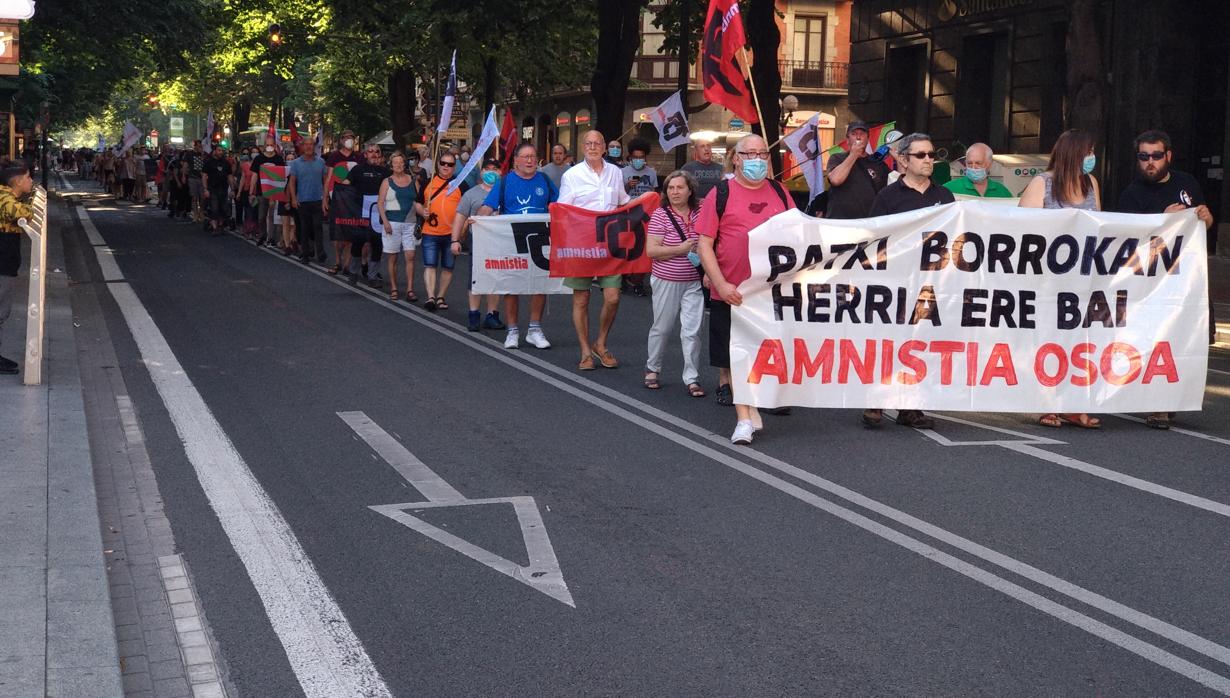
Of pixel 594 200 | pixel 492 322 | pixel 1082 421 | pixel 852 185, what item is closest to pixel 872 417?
pixel 1082 421

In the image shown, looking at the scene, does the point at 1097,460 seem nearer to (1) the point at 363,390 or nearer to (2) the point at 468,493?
(2) the point at 468,493

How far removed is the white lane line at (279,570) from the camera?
4793mm

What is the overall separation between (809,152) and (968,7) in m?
→ 18.2

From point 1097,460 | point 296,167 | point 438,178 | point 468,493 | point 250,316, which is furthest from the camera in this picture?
point 296,167

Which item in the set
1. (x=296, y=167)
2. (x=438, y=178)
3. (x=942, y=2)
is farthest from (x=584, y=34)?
(x=438, y=178)

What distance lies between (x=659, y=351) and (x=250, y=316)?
6.05m

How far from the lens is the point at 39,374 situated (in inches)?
393

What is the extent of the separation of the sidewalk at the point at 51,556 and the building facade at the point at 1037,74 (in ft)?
55.1

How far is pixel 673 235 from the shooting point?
1060cm

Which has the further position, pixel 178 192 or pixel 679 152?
pixel 178 192

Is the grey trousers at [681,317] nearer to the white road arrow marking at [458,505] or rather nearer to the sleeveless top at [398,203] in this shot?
the white road arrow marking at [458,505]

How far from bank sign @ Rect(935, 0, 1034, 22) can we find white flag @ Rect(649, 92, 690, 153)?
9.78 meters

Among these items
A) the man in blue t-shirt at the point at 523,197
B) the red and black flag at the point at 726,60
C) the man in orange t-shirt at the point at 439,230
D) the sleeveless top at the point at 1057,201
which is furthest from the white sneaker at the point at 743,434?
the man in orange t-shirt at the point at 439,230

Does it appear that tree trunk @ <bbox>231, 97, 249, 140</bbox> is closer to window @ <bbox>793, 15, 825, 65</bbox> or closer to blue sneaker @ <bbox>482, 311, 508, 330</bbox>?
window @ <bbox>793, 15, 825, 65</bbox>
